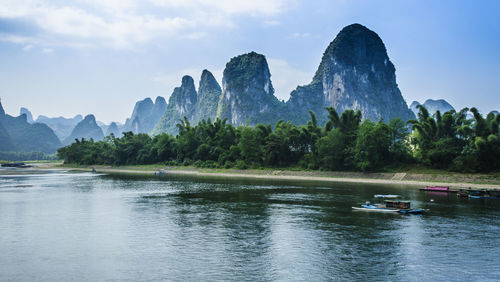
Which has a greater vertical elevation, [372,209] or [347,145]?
[347,145]

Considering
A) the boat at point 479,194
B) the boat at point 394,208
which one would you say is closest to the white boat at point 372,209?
the boat at point 394,208

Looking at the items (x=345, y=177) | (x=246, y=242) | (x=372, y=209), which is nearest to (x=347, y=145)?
(x=345, y=177)

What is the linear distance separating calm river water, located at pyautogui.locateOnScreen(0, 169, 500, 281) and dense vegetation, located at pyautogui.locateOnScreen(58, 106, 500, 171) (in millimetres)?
23779

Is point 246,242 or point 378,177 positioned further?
point 378,177

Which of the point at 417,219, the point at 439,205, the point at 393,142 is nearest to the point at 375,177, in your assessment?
the point at 393,142

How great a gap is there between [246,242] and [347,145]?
54599mm

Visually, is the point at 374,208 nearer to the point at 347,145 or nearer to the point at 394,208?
the point at 394,208

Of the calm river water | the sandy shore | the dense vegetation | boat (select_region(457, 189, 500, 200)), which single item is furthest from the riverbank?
the calm river water

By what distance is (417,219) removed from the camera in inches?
1194

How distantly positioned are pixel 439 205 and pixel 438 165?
95.0 ft

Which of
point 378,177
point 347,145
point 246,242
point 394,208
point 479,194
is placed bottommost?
point 246,242

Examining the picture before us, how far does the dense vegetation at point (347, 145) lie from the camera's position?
59947 millimetres

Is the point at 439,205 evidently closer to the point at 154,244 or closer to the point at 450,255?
the point at 450,255

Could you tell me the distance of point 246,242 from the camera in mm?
22781
